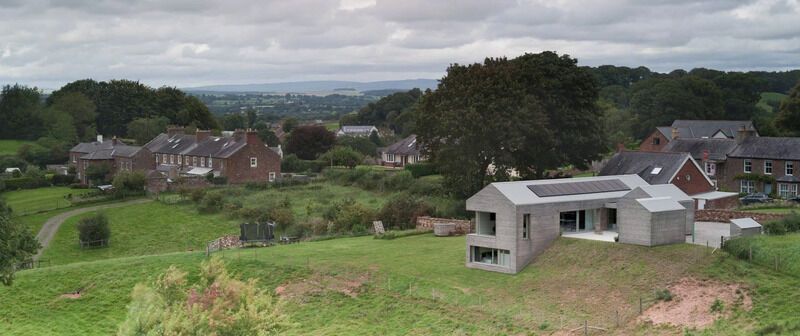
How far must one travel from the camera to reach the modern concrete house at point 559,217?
3669 cm

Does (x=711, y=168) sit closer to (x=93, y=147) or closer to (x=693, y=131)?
(x=693, y=131)

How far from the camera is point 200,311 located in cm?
2594

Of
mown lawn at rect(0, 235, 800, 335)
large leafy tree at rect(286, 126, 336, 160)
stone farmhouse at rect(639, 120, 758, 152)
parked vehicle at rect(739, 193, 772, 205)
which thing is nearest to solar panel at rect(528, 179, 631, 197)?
mown lawn at rect(0, 235, 800, 335)

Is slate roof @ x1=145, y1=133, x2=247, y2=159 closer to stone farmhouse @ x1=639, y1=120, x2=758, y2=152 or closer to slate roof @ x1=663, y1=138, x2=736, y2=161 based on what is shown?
slate roof @ x1=663, y1=138, x2=736, y2=161

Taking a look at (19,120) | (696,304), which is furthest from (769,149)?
(19,120)

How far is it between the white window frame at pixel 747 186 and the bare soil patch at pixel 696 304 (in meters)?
32.5

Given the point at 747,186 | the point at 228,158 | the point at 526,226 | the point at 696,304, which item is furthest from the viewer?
the point at 228,158

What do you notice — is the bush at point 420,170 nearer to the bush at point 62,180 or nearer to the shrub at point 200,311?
the bush at point 62,180

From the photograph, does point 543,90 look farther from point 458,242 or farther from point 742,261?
point 742,261

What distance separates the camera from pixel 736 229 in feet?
120

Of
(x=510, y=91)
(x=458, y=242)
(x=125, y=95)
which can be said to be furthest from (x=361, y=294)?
(x=125, y=95)

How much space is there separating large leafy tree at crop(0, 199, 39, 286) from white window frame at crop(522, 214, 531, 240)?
2243 centimetres

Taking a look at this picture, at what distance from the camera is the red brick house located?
3221 inches

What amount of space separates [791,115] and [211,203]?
54008 mm
